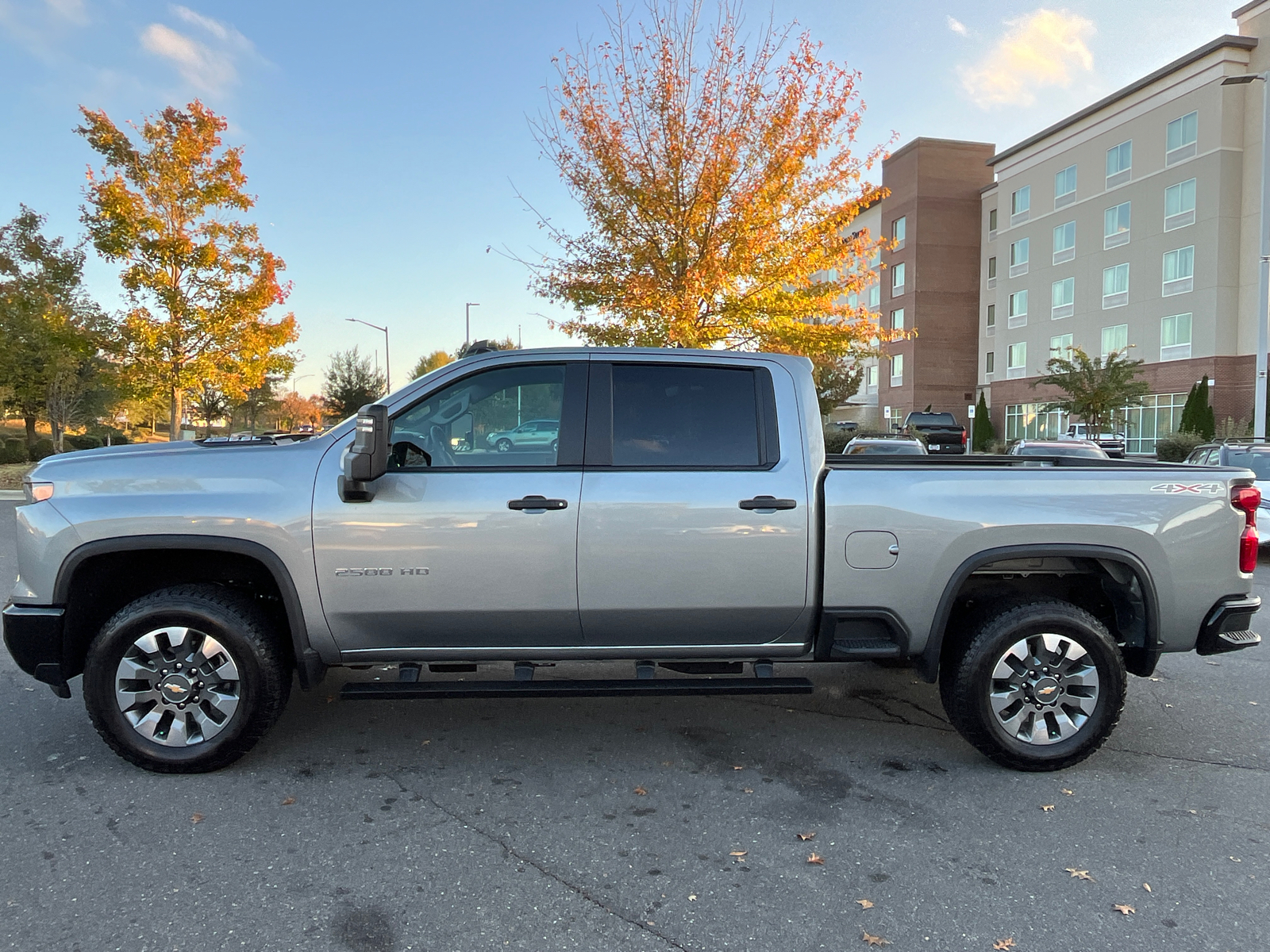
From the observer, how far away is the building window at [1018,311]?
4925 centimetres

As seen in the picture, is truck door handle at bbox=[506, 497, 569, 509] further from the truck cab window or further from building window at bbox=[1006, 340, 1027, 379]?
building window at bbox=[1006, 340, 1027, 379]

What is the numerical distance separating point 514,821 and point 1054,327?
4972 cm

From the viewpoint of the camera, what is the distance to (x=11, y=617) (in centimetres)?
387

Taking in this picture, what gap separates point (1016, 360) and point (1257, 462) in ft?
A: 139

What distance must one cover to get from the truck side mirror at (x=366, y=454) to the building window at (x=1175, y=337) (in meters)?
43.2

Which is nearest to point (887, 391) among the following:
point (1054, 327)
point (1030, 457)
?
point (1054, 327)

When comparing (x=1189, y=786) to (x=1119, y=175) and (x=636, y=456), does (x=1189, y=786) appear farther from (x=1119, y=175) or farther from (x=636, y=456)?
(x=1119, y=175)

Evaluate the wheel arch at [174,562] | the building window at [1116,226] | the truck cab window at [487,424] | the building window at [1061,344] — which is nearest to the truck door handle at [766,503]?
the truck cab window at [487,424]

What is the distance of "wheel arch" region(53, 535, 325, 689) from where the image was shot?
388 cm

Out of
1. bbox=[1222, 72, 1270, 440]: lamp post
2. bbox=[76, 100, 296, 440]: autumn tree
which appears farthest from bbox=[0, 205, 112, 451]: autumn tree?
bbox=[1222, 72, 1270, 440]: lamp post

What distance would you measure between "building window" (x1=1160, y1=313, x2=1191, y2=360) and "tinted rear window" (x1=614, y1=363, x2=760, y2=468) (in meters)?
41.8

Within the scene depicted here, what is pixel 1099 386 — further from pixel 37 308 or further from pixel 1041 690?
pixel 37 308

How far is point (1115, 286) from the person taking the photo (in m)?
42.2

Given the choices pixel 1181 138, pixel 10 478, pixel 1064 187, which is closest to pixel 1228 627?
pixel 10 478
